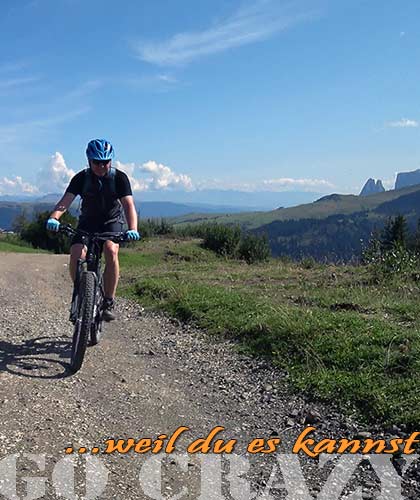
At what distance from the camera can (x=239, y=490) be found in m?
3.32

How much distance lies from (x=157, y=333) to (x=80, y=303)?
7.83 feet

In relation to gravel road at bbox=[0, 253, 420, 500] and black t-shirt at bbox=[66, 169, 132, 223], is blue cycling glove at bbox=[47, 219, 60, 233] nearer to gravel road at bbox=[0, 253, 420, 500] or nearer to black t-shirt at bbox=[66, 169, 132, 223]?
black t-shirt at bbox=[66, 169, 132, 223]

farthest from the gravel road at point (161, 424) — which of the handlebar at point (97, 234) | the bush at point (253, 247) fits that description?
the bush at point (253, 247)

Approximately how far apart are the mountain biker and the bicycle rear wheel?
404 millimetres

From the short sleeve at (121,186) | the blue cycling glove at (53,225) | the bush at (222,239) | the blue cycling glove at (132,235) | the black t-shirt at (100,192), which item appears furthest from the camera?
the bush at (222,239)

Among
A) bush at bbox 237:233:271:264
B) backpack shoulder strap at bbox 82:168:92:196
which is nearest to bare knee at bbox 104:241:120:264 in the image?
backpack shoulder strap at bbox 82:168:92:196

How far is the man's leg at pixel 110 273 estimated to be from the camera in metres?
5.95

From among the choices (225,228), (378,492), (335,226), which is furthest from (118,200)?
(335,226)

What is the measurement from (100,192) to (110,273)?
1048 millimetres

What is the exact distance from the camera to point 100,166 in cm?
592

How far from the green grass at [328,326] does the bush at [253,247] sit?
60.0 ft

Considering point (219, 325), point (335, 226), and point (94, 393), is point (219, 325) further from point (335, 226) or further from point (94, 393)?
point (335, 226)

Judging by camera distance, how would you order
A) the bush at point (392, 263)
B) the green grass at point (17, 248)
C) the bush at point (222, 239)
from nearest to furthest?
the bush at point (392, 263) → the green grass at point (17, 248) → the bush at point (222, 239)

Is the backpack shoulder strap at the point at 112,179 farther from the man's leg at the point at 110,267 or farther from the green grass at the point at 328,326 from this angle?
the green grass at the point at 328,326
